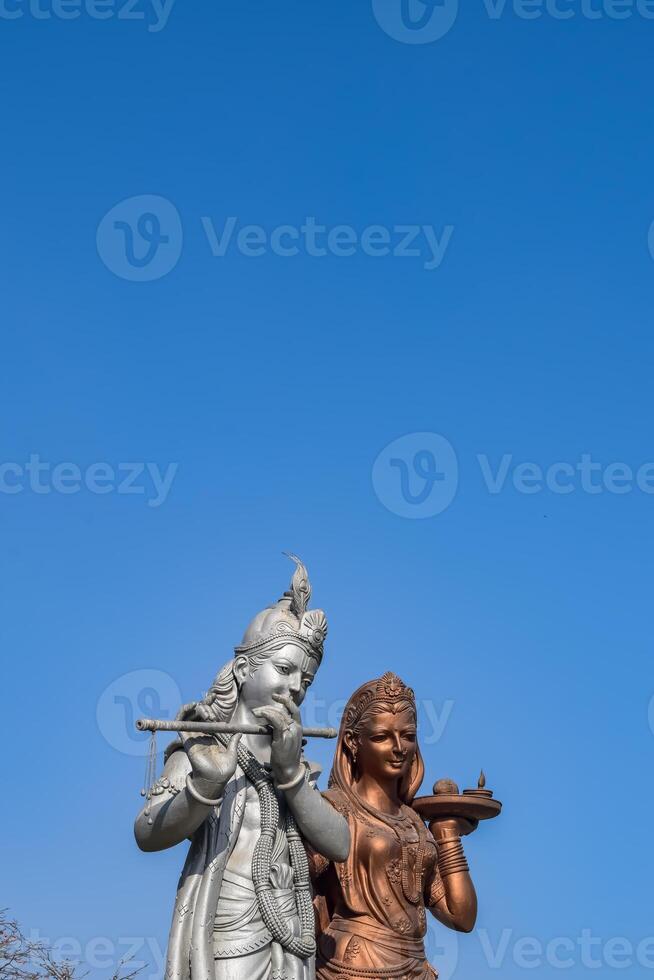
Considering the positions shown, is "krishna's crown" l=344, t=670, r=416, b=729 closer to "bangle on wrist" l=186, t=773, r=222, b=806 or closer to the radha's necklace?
the radha's necklace

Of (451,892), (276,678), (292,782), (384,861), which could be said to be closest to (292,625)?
(276,678)

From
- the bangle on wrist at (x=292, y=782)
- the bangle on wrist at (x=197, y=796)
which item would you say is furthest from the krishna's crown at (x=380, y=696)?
the bangle on wrist at (x=197, y=796)

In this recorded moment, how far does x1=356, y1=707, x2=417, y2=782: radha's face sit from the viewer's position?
9.96m

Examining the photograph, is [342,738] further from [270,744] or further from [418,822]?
[270,744]

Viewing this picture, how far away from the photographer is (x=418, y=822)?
10086 mm

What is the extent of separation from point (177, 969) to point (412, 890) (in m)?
2.00

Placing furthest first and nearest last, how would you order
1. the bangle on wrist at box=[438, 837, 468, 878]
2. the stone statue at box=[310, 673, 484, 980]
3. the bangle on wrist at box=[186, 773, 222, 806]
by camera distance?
the bangle on wrist at box=[438, 837, 468, 878] < the stone statue at box=[310, 673, 484, 980] < the bangle on wrist at box=[186, 773, 222, 806]

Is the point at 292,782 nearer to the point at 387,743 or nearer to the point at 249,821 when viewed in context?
the point at 249,821

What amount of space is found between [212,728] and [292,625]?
2.94 feet

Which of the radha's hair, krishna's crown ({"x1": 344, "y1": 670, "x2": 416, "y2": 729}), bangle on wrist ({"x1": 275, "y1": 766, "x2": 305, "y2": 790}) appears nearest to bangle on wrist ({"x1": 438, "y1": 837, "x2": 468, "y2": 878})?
the radha's hair

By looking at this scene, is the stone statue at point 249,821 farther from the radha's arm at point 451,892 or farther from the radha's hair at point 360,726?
the radha's arm at point 451,892

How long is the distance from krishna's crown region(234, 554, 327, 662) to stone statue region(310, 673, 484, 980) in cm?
110

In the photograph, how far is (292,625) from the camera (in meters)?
9.06

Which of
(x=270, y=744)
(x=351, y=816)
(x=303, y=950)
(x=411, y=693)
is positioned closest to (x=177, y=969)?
(x=303, y=950)
